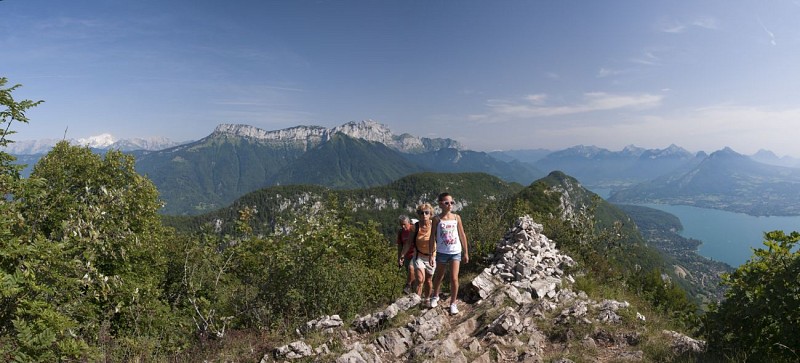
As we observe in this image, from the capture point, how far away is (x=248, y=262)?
14703mm

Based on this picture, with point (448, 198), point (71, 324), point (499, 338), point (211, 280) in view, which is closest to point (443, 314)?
point (499, 338)

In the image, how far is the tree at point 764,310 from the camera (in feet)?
17.7

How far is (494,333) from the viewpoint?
8102 millimetres

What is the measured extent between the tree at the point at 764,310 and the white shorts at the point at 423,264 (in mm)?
6203

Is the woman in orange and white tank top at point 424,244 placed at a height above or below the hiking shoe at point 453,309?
above

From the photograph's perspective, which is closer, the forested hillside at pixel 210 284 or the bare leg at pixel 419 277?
the forested hillside at pixel 210 284

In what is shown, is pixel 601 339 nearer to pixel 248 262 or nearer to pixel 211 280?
pixel 248 262

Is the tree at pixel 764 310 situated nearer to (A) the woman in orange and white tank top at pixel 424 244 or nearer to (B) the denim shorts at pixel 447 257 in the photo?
(B) the denim shorts at pixel 447 257

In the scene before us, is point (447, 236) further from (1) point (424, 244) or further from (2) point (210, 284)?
(2) point (210, 284)

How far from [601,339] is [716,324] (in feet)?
6.81

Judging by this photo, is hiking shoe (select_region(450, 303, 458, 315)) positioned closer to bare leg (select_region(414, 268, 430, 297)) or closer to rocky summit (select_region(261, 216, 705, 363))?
rocky summit (select_region(261, 216, 705, 363))

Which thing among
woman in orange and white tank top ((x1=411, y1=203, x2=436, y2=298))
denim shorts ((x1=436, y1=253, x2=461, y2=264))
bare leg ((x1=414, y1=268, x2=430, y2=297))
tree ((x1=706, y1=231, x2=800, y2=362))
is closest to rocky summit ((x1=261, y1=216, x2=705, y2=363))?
bare leg ((x1=414, y1=268, x2=430, y2=297))

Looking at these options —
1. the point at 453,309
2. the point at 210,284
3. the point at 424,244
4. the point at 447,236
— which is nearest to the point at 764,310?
the point at 447,236

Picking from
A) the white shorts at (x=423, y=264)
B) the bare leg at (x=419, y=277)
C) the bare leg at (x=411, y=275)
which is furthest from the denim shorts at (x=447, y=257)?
the bare leg at (x=411, y=275)
